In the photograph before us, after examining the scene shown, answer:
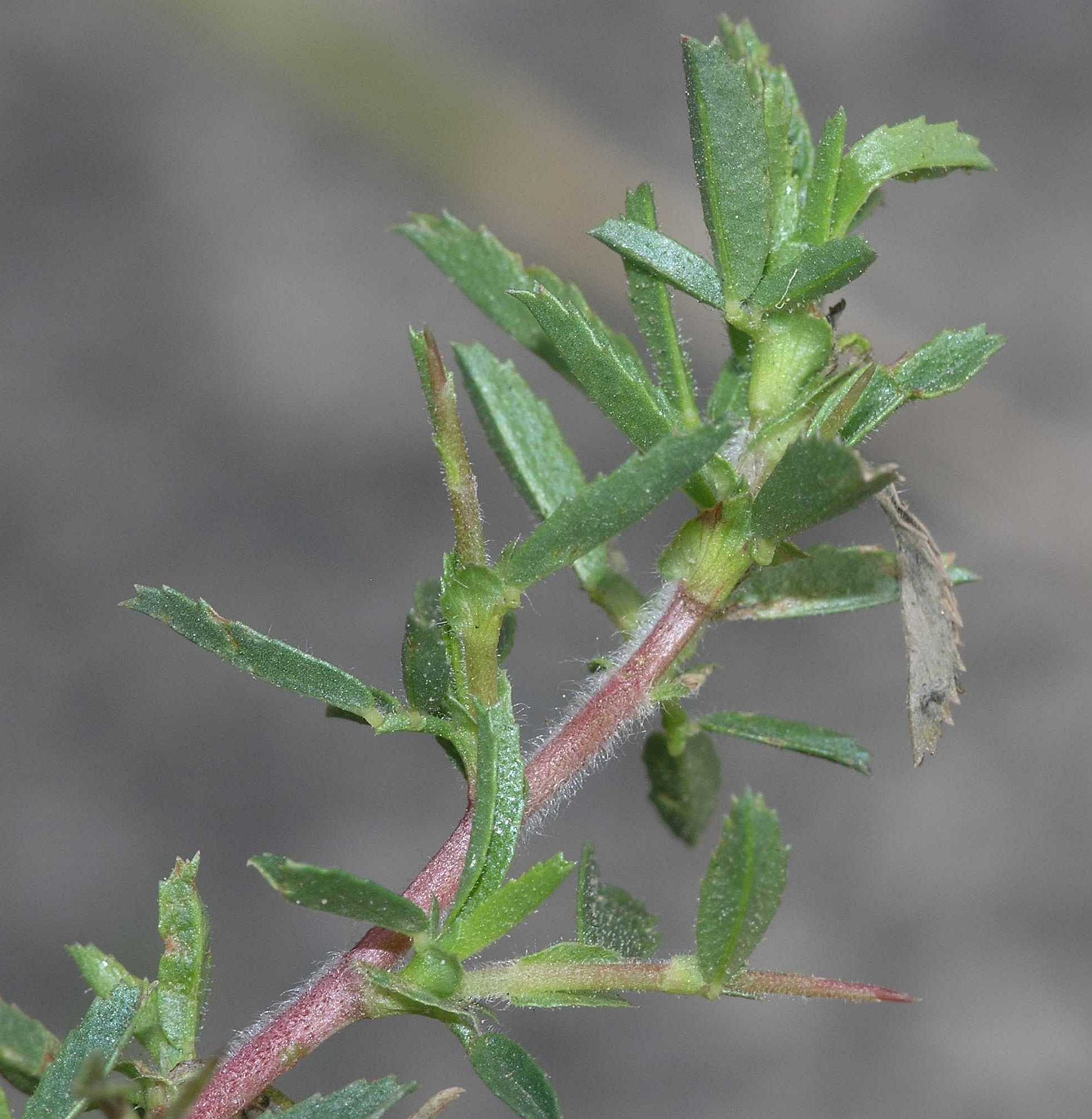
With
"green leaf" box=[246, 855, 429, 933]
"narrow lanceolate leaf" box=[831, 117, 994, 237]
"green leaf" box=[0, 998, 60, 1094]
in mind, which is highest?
"narrow lanceolate leaf" box=[831, 117, 994, 237]

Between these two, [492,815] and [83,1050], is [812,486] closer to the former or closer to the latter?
[492,815]

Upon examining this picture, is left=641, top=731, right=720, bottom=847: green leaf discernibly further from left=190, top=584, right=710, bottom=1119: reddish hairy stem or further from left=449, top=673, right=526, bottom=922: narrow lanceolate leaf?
left=449, top=673, right=526, bottom=922: narrow lanceolate leaf

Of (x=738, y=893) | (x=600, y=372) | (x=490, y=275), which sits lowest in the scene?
(x=738, y=893)

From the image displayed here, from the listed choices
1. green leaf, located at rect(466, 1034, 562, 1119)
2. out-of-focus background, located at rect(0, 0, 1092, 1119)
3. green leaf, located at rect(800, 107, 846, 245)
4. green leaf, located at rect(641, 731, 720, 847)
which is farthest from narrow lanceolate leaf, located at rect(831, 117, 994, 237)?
out-of-focus background, located at rect(0, 0, 1092, 1119)

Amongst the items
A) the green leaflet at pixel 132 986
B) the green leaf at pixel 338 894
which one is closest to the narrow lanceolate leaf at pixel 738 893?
the green leaf at pixel 338 894

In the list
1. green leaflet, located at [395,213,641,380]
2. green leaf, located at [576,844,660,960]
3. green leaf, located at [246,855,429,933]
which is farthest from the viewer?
green leaflet, located at [395,213,641,380]

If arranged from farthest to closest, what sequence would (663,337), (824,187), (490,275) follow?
(490,275) → (663,337) → (824,187)

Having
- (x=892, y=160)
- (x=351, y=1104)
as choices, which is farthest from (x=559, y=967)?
(x=892, y=160)
